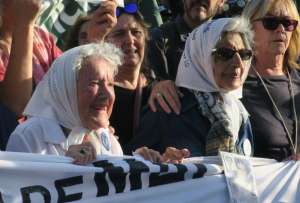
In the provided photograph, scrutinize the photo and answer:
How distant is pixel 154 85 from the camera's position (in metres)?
4.55

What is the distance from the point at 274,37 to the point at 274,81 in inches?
11.2

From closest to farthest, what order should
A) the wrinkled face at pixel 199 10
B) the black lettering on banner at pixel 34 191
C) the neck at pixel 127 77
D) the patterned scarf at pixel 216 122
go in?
the black lettering on banner at pixel 34 191 < the patterned scarf at pixel 216 122 < the neck at pixel 127 77 < the wrinkled face at pixel 199 10

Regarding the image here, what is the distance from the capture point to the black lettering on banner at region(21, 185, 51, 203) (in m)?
3.17

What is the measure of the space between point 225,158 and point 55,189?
35.8 inches

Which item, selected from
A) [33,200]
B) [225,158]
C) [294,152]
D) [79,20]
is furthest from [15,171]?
[79,20]

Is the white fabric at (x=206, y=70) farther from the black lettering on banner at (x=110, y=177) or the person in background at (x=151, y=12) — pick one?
the person in background at (x=151, y=12)

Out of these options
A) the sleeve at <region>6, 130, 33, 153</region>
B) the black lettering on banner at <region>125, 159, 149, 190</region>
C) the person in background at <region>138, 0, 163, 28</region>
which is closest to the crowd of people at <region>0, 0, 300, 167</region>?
the sleeve at <region>6, 130, 33, 153</region>

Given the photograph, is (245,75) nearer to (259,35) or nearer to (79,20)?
(259,35)

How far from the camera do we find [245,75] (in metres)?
4.46

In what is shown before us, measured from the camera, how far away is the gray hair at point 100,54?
369 centimetres

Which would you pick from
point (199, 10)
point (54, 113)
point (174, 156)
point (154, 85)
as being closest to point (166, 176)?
point (174, 156)

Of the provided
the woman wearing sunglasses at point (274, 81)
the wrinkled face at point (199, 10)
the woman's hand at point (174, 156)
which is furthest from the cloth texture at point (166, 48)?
the woman's hand at point (174, 156)

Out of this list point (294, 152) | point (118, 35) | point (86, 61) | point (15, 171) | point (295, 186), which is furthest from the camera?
point (118, 35)

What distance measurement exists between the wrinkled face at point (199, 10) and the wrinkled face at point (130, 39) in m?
0.65
